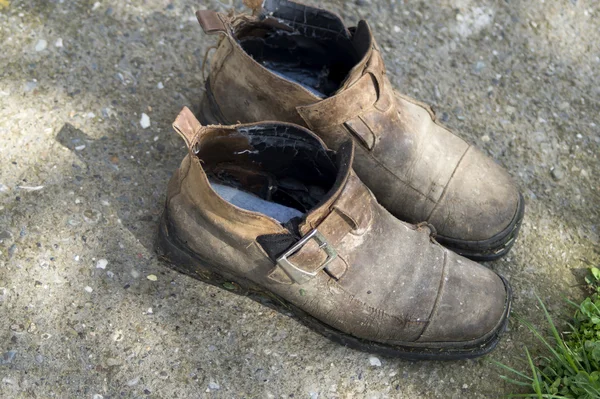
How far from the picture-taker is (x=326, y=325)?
2148 millimetres

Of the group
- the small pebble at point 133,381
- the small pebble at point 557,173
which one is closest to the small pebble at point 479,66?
the small pebble at point 557,173

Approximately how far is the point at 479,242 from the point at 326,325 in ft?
2.34

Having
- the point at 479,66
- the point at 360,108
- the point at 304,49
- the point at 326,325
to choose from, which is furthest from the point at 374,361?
the point at 479,66

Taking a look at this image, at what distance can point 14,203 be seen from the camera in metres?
2.36

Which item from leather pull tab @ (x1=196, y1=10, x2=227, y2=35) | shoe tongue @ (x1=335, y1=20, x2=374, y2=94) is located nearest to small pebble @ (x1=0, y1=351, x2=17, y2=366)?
leather pull tab @ (x1=196, y1=10, x2=227, y2=35)

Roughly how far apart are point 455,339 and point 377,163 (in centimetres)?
70

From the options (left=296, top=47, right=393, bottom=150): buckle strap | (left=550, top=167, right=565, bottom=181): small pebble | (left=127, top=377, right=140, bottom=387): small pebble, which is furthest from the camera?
(left=550, top=167, right=565, bottom=181): small pebble

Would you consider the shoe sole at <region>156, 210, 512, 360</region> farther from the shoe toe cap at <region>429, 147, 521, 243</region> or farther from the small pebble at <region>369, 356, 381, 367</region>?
the shoe toe cap at <region>429, 147, 521, 243</region>

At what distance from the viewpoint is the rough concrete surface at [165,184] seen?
213 centimetres

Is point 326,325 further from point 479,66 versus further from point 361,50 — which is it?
point 479,66

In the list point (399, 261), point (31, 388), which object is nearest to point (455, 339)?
point (399, 261)

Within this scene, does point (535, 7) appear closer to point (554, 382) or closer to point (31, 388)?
point (554, 382)

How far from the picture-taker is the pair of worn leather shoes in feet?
6.35

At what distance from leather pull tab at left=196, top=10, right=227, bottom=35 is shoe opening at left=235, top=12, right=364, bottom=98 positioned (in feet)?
0.39
